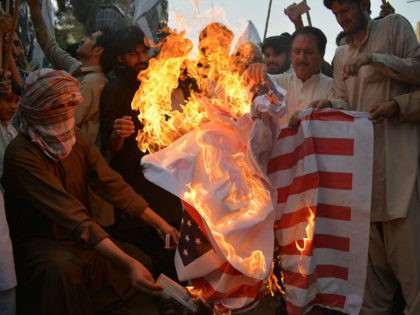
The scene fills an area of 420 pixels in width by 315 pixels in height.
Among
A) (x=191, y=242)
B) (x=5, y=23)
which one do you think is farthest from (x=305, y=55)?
(x=5, y=23)

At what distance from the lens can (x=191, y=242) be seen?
281cm

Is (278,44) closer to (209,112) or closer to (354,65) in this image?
(354,65)

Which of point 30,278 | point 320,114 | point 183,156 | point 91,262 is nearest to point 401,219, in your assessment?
point 320,114

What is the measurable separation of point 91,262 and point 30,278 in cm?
47

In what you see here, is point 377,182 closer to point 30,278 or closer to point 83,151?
point 83,151

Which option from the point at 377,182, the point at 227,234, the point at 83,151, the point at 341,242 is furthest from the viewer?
the point at 377,182

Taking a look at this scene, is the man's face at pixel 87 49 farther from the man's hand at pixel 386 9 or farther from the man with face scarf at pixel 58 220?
the man's hand at pixel 386 9

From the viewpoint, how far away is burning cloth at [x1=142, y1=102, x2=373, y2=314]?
8.79ft

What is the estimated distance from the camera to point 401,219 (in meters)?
3.68

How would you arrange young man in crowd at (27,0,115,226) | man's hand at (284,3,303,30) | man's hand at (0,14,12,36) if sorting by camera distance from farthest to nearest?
man's hand at (284,3,303,30) → young man in crowd at (27,0,115,226) → man's hand at (0,14,12,36)

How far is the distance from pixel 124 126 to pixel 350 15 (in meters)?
2.29

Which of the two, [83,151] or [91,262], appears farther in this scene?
[83,151]

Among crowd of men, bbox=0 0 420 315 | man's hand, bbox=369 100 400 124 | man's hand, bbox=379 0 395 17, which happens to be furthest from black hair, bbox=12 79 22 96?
man's hand, bbox=379 0 395 17

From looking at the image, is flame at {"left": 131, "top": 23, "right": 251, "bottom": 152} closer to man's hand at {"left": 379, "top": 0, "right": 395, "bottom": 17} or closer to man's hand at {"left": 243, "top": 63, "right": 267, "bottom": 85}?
man's hand at {"left": 243, "top": 63, "right": 267, "bottom": 85}
